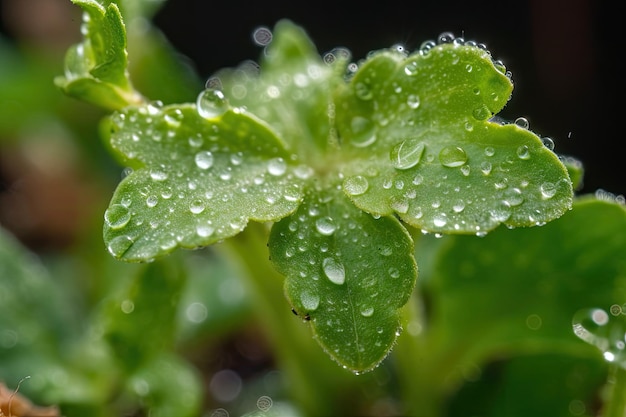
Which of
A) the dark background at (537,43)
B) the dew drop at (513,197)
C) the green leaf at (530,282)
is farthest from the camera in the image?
the dark background at (537,43)

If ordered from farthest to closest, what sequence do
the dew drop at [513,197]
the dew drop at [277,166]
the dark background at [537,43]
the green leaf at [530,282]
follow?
the dark background at [537,43], the green leaf at [530,282], the dew drop at [277,166], the dew drop at [513,197]

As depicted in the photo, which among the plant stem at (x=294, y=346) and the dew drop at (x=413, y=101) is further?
the plant stem at (x=294, y=346)

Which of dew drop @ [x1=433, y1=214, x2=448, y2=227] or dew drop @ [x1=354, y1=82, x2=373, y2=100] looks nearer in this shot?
dew drop @ [x1=433, y1=214, x2=448, y2=227]

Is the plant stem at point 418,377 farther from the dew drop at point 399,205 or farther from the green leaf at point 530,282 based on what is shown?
the dew drop at point 399,205

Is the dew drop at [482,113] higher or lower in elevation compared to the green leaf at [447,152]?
higher

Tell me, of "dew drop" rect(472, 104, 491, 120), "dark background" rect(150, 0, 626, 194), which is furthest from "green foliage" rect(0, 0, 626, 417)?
"dark background" rect(150, 0, 626, 194)

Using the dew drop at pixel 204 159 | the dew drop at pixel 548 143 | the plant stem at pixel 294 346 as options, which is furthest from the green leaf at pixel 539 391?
the dew drop at pixel 204 159

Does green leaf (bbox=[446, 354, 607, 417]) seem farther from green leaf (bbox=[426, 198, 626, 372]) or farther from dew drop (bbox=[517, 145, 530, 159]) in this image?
dew drop (bbox=[517, 145, 530, 159])

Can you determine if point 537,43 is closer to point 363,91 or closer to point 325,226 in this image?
point 363,91
